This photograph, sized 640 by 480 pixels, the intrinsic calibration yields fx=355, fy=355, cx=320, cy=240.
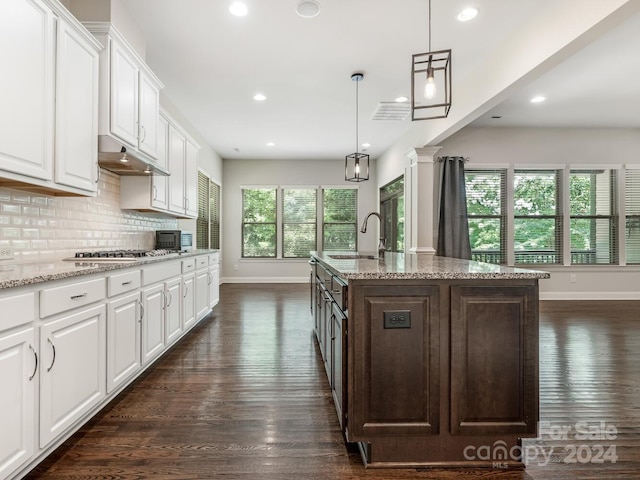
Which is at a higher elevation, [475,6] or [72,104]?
[475,6]

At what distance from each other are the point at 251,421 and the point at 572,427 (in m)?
1.91

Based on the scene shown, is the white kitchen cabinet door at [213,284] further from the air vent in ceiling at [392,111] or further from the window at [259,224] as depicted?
the window at [259,224]

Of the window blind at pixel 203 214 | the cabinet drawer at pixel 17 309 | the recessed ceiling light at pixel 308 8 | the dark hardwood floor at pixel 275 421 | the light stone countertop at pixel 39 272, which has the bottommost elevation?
the dark hardwood floor at pixel 275 421

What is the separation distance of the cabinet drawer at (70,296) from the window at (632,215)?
7650 mm

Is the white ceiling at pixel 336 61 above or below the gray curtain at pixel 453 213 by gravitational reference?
above

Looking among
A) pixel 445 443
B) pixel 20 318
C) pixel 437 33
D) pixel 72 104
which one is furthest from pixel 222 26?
pixel 445 443

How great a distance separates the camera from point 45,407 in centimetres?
162

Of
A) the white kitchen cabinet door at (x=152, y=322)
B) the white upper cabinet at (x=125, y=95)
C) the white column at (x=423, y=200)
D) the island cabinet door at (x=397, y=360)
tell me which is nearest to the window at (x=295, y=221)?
the white column at (x=423, y=200)

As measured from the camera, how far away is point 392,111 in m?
5.11

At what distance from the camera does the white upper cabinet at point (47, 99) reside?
1.75m

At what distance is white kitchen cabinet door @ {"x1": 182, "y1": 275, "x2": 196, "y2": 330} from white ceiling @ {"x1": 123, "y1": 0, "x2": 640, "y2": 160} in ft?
7.69

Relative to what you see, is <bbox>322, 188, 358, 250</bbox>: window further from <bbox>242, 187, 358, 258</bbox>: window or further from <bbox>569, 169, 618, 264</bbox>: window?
<bbox>569, 169, 618, 264</bbox>: window

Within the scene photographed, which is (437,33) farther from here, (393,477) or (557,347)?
(393,477)

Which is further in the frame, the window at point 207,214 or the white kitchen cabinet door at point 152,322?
the window at point 207,214
